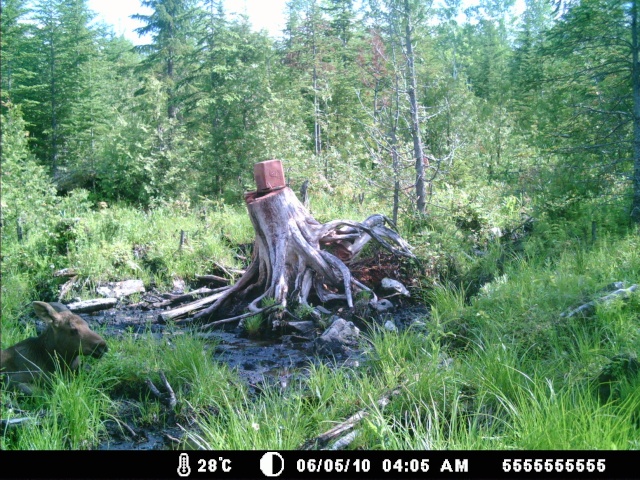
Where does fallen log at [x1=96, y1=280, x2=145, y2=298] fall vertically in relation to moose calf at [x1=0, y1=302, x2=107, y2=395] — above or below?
below

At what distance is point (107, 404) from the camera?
3.69 m

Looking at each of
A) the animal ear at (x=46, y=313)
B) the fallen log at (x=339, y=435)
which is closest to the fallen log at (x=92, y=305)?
the animal ear at (x=46, y=313)

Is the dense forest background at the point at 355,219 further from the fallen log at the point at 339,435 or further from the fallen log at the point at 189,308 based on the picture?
the fallen log at the point at 189,308

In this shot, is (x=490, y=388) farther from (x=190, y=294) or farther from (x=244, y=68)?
(x=244, y=68)

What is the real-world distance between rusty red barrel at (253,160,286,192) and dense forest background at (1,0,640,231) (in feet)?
5.89

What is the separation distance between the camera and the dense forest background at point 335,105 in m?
3.54

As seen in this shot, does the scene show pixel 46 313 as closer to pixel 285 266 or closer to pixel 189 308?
pixel 189 308

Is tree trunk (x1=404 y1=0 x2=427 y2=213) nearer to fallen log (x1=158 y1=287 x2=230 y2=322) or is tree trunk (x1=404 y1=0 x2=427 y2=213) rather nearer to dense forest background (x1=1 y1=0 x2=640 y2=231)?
dense forest background (x1=1 y1=0 x2=640 y2=231)

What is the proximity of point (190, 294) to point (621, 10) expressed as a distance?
22.0 feet

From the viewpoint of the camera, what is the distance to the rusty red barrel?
6254 mm
